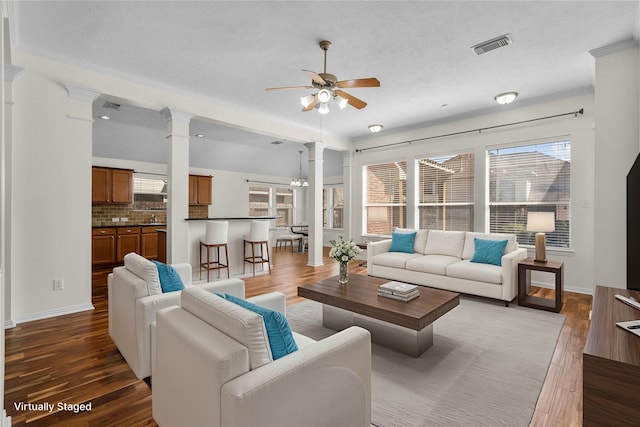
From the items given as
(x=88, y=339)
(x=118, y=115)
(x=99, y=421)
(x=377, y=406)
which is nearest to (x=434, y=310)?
(x=377, y=406)

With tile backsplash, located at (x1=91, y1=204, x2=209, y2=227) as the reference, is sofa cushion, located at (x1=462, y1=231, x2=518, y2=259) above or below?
below

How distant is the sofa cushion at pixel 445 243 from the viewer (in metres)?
4.93

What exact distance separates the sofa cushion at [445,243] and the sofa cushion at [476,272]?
42 cm

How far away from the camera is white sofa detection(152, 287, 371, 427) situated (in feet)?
3.94

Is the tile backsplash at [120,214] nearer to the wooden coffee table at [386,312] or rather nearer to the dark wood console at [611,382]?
the wooden coffee table at [386,312]

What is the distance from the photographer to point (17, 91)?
3.28 metres

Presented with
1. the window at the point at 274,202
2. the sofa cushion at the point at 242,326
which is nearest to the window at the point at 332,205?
the window at the point at 274,202

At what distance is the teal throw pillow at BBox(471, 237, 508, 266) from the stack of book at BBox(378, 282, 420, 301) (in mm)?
1941

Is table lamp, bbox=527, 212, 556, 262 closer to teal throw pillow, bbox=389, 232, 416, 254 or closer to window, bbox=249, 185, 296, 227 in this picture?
teal throw pillow, bbox=389, 232, 416, 254

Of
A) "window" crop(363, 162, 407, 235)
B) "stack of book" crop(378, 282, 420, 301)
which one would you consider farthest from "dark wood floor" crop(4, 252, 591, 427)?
"window" crop(363, 162, 407, 235)

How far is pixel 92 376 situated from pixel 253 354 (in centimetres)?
180

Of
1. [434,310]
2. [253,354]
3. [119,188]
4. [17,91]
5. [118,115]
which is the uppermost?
[118,115]

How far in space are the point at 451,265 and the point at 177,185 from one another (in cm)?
411

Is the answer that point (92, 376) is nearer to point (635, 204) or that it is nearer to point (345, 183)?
point (635, 204)
